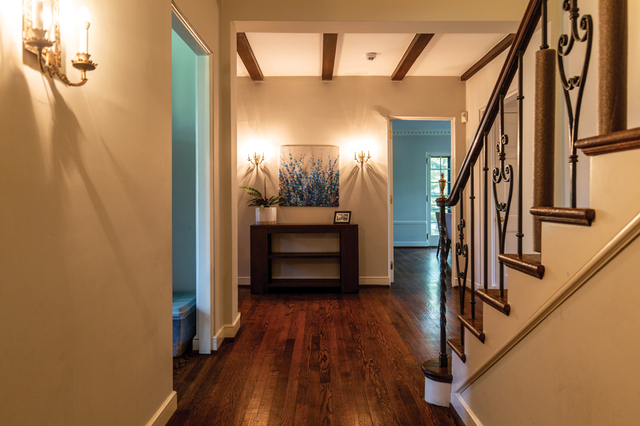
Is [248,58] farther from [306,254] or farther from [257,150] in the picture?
[306,254]

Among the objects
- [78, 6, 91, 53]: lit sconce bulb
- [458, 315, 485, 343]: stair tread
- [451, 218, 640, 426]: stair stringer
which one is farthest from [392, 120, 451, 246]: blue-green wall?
[78, 6, 91, 53]: lit sconce bulb

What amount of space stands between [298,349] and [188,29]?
7.77 feet

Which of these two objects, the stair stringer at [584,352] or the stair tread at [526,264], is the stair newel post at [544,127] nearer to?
the stair tread at [526,264]

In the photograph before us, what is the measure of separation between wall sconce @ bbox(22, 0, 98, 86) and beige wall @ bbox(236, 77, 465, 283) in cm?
401

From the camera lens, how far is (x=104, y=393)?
1.43 m

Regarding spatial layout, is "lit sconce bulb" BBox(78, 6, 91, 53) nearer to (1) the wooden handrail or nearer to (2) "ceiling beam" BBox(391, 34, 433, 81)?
(1) the wooden handrail

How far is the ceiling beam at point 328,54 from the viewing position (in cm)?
382

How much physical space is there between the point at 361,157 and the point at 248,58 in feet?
6.05

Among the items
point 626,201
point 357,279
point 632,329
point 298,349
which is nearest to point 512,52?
point 626,201

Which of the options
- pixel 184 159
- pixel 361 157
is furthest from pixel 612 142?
pixel 361 157

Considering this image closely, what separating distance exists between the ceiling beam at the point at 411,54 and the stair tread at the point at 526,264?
295cm

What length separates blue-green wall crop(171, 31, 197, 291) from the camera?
3215mm

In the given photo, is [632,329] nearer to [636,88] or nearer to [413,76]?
[636,88]

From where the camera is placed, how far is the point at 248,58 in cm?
434
